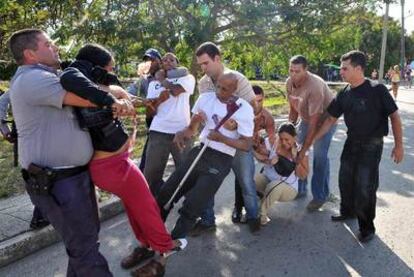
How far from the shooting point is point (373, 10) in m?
11.3

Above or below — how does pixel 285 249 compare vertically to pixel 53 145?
below

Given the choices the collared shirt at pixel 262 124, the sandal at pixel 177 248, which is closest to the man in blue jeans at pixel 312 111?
the collared shirt at pixel 262 124

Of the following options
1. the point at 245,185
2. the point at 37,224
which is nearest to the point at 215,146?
the point at 245,185

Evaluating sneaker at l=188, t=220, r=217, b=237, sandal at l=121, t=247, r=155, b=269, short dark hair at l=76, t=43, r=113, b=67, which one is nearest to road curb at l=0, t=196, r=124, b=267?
sandal at l=121, t=247, r=155, b=269

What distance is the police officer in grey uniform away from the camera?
104 inches

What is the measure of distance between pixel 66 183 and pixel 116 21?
23.6ft

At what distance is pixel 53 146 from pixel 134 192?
754mm

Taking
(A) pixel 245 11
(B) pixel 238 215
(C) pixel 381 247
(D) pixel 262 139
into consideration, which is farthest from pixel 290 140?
(A) pixel 245 11

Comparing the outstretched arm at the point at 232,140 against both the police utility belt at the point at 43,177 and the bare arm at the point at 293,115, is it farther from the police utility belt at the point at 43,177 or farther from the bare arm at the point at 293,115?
the bare arm at the point at 293,115

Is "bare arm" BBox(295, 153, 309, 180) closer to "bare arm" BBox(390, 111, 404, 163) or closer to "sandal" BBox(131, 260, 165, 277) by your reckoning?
"bare arm" BBox(390, 111, 404, 163)

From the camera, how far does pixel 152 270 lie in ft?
11.4

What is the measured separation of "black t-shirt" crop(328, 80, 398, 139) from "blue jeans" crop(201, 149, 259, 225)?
0.98 m

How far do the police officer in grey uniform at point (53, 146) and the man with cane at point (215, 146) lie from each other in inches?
41.4

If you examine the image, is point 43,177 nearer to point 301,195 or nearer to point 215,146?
point 215,146
